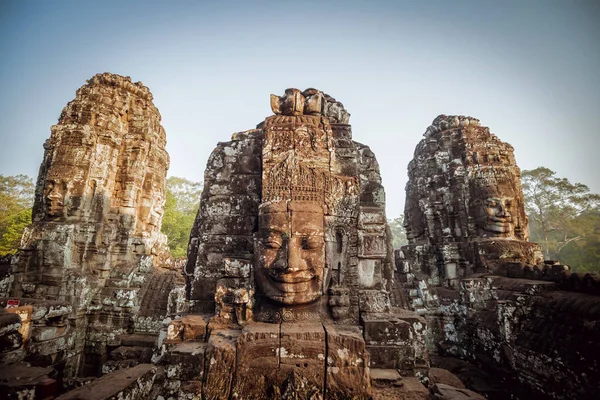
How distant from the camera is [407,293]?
23.0 ft

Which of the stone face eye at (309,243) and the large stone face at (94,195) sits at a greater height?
the large stone face at (94,195)

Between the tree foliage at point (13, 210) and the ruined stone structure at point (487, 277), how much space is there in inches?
791

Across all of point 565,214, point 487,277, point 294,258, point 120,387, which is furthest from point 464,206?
point 565,214

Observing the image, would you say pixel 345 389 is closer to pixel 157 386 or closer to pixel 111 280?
pixel 157 386

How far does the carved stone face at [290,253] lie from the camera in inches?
127

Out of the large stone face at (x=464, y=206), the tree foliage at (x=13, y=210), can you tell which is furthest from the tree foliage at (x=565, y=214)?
the tree foliage at (x=13, y=210)

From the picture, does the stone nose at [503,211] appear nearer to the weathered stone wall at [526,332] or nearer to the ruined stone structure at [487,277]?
the ruined stone structure at [487,277]

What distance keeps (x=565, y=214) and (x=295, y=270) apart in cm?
2582

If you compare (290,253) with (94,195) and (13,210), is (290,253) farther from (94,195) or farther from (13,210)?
(13,210)

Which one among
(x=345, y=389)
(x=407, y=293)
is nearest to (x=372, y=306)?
(x=345, y=389)

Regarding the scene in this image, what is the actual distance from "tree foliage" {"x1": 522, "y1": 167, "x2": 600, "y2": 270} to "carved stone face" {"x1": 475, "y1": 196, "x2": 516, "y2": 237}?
17253 mm

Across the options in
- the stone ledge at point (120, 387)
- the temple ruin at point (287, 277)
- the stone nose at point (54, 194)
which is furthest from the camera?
the stone nose at point (54, 194)

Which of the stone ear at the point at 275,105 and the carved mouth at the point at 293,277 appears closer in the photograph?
the carved mouth at the point at 293,277

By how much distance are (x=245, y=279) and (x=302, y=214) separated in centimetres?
117
